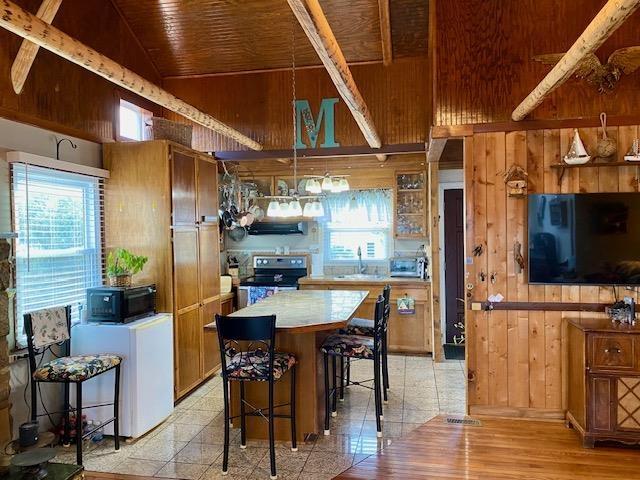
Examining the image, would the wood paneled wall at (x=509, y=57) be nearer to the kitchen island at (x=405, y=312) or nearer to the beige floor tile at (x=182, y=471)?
the kitchen island at (x=405, y=312)

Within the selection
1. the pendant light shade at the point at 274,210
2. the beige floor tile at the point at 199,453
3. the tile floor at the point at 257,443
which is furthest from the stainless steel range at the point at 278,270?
the beige floor tile at the point at 199,453

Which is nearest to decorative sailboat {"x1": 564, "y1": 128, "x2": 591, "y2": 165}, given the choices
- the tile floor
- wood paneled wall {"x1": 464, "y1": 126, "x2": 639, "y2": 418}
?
wood paneled wall {"x1": 464, "y1": 126, "x2": 639, "y2": 418}

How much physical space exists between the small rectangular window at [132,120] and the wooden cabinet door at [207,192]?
78 cm

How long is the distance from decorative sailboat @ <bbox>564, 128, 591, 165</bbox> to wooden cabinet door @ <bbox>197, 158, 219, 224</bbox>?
3.26 metres

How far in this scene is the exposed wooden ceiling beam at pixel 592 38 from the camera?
1.98 metres

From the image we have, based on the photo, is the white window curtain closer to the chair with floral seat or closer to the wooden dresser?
the wooden dresser

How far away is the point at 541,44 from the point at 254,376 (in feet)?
10.6

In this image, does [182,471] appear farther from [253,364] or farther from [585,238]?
[585,238]

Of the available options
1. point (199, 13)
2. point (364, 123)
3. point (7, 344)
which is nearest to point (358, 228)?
point (364, 123)

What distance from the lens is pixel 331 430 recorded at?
3.44 m

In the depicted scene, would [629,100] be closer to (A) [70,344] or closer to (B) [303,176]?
(B) [303,176]

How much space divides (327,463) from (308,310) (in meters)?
1.06

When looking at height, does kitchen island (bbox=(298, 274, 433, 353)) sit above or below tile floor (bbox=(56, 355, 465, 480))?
above

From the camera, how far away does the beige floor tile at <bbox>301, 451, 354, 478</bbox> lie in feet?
9.40
